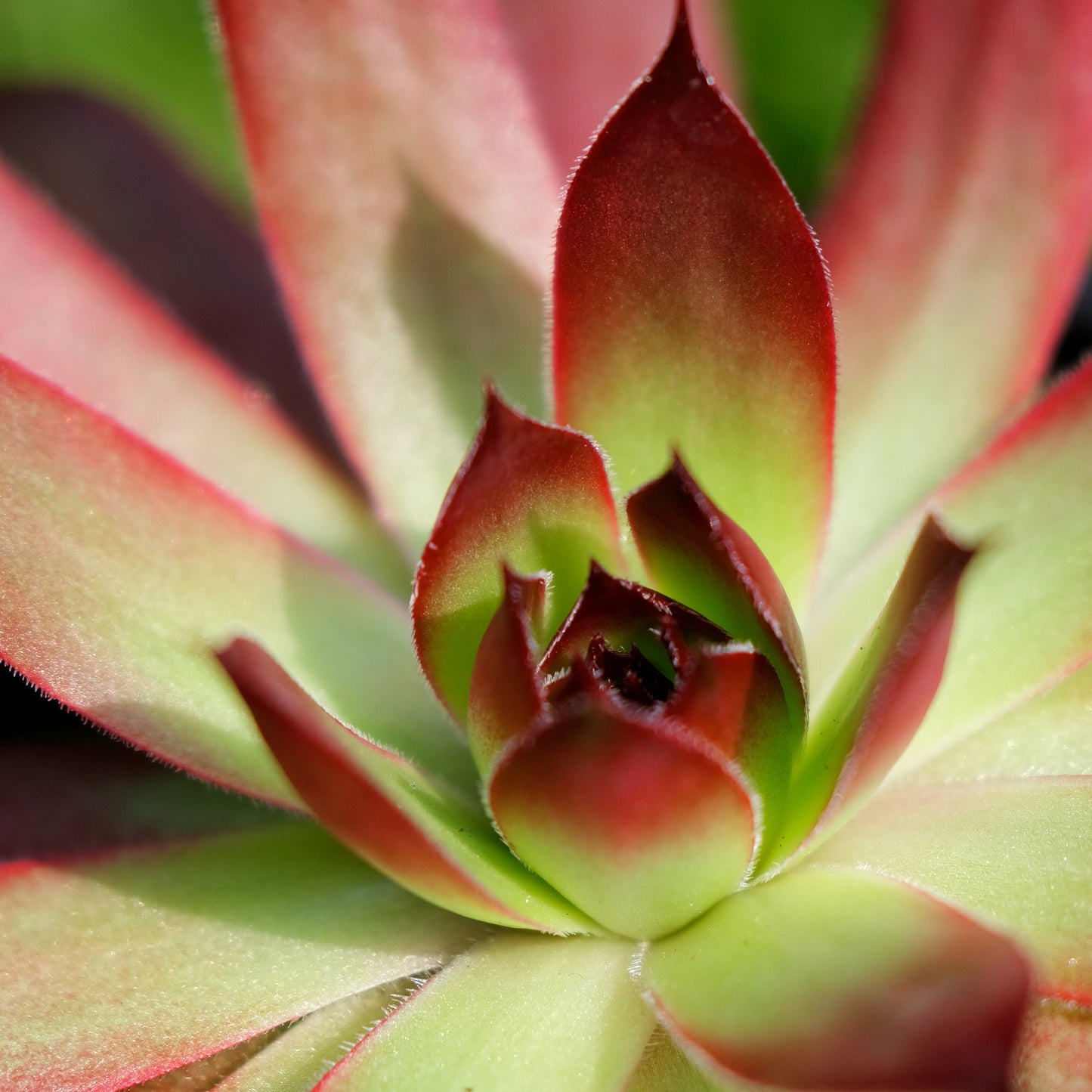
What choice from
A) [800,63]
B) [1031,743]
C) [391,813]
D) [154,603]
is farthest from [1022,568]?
[800,63]

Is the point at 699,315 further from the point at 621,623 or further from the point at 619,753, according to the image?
the point at 619,753

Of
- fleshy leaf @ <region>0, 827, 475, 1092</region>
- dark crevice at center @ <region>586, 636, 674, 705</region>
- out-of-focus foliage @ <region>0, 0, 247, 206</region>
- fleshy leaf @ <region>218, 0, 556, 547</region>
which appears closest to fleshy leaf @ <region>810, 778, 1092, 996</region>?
dark crevice at center @ <region>586, 636, 674, 705</region>

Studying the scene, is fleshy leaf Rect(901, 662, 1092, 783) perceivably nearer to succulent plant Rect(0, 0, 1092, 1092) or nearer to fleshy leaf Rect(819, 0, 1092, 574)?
succulent plant Rect(0, 0, 1092, 1092)

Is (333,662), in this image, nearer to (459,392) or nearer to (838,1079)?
(459,392)

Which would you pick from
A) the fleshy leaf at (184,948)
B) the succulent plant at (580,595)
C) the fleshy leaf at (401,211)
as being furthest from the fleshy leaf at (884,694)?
the fleshy leaf at (401,211)

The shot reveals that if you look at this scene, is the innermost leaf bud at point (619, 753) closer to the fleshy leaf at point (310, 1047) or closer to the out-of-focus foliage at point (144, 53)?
the fleshy leaf at point (310, 1047)

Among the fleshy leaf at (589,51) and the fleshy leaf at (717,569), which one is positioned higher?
the fleshy leaf at (589,51)

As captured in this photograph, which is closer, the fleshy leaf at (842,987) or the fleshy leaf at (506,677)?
the fleshy leaf at (842,987)
